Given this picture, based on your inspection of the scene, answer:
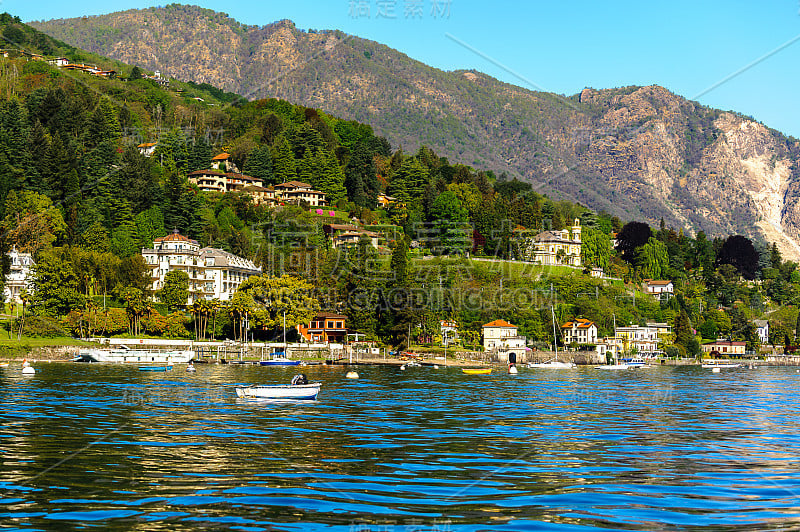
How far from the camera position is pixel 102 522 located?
15672 millimetres

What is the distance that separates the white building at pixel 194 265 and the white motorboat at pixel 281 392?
6803cm

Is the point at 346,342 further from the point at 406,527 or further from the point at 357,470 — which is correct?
the point at 406,527

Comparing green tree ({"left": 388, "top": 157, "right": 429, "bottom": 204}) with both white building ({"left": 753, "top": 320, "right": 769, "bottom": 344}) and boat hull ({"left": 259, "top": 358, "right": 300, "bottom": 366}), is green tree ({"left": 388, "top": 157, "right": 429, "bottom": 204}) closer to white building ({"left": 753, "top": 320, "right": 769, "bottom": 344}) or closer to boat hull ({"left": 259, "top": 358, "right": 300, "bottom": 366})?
white building ({"left": 753, "top": 320, "right": 769, "bottom": 344})

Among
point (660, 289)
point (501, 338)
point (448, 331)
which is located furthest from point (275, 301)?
point (660, 289)

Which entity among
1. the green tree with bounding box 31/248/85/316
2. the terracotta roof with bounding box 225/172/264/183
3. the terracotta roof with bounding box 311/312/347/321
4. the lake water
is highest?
the terracotta roof with bounding box 225/172/264/183

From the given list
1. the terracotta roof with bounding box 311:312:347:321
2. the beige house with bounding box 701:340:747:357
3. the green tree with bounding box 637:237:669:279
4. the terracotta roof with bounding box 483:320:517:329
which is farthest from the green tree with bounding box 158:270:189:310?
the green tree with bounding box 637:237:669:279

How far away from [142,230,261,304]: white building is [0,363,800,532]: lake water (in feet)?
212

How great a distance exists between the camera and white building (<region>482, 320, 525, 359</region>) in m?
113

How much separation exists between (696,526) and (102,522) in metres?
12.9

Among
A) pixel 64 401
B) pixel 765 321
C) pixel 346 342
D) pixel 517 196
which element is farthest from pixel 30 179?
pixel 765 321

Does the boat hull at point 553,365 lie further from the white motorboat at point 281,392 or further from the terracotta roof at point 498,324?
the white motorboat at point 281,392

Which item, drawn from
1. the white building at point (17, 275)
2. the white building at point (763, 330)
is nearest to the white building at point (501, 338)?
the white building at point (17, 275)

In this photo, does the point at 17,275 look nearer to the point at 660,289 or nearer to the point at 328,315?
the point at 328,315

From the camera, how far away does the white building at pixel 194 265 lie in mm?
111188
